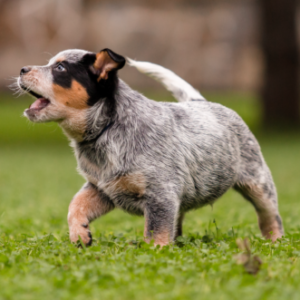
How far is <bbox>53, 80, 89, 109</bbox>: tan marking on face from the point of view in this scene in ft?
14.5

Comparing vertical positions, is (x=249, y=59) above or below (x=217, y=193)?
above

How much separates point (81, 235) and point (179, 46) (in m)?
25.5

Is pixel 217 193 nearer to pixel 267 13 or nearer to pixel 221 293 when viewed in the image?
pixel 221 293

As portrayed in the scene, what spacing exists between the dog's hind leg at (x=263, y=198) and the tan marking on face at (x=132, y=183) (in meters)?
1.39

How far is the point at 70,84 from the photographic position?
4.43 m

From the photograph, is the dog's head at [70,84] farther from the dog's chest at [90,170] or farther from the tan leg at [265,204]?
the tan leg at [265,204]

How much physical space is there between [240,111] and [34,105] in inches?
792

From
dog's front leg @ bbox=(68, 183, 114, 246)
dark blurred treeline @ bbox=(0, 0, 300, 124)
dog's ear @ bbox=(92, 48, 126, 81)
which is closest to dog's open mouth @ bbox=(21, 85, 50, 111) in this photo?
dog's ear @ bbox=(92, 48, 126, 81)

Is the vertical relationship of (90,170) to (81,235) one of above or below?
above

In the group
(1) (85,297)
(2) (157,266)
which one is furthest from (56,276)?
(2) (157,266)

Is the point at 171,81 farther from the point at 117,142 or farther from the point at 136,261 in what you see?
the point at 136,261

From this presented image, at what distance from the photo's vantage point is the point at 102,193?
4688 millimetres

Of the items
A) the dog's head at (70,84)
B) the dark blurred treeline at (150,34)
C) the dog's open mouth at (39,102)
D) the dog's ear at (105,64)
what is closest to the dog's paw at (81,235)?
the dog's head at (70,84)

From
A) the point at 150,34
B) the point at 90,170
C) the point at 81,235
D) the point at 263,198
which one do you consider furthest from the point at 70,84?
the point at 150,34
